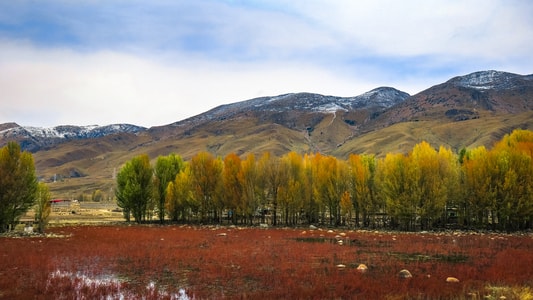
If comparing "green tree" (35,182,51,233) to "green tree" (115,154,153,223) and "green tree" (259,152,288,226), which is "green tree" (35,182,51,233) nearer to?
"green tree" (115,154,153,223)

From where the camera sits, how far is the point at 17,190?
1879 inches

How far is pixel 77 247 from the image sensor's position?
3369 cm

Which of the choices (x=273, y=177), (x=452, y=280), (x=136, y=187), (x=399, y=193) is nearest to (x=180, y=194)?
(x=136, y=187)

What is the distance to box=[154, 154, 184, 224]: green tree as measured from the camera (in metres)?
71.0

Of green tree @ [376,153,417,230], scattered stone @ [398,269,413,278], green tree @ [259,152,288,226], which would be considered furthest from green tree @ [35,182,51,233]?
green tree @ [376,153,417,230]

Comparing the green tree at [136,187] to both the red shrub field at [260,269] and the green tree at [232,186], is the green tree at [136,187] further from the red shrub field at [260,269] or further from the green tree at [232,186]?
the red shrub field at [260,269]

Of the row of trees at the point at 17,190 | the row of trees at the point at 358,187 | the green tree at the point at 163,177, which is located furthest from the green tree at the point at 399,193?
the row of trees at the point at 17,190

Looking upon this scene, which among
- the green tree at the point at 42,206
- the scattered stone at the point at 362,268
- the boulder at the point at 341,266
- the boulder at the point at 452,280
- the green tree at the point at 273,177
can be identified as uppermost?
the green tree at the point at 273,177

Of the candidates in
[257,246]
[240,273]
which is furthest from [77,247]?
[240,273]

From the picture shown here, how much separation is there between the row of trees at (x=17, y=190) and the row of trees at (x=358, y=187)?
19045mm

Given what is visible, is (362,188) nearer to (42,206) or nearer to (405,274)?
(405,274)

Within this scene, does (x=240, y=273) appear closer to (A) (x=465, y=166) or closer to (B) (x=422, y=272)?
(B) (x=422, y=272)

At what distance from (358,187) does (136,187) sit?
35.6 meters

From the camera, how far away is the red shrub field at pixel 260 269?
18094 mm
